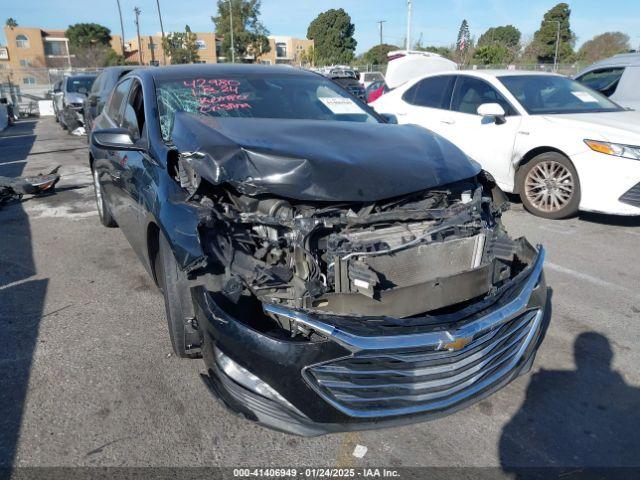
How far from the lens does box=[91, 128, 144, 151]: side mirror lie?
3.39 meters

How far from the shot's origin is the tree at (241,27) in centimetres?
5228

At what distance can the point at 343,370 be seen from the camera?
2.11 m

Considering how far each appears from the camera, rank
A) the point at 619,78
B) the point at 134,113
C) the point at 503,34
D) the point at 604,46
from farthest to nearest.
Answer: the point at 503,34 → the point at 604,46 → the point at 619,78 → the point at 134,113

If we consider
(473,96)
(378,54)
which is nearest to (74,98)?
(473,96)

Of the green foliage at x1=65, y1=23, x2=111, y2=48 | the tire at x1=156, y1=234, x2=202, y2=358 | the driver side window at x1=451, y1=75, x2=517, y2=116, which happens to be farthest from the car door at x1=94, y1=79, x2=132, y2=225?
the green foliage at x1=65, y1=23, x2=111, y2=48

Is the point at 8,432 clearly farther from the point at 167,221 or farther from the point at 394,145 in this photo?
the point at 394,145

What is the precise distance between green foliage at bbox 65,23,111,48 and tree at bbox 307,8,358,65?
92.1 feet

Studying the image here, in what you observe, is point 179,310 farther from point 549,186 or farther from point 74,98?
point 74,98

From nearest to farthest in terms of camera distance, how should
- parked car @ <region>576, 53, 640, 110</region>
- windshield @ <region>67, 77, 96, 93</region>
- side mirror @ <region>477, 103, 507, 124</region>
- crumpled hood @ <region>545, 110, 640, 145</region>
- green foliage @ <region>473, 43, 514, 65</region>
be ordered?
1. crumpled hood @ <region>545, 110, 640, 145</region>
2. side mirror @ <region>477, 103, 507, 124</region>
3. parked car @ <region>576, 53, 640, 110</region>
4. windshield @ <region>67, 77, 96, 93</region>
5. green foliage @ <region>473, 43, 514, 65</region>

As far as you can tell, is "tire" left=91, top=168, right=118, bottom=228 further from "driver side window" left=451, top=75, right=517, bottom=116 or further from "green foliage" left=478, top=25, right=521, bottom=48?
"green foliage" left=478, top=25, right=521, bottom=48

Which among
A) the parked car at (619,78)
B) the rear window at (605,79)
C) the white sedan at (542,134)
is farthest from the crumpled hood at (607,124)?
the rear window at (605,79)

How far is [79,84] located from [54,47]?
222ft

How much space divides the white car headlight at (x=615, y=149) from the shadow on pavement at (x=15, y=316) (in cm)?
544

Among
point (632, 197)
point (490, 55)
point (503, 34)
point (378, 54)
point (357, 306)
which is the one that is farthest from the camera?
point (503, 34)
